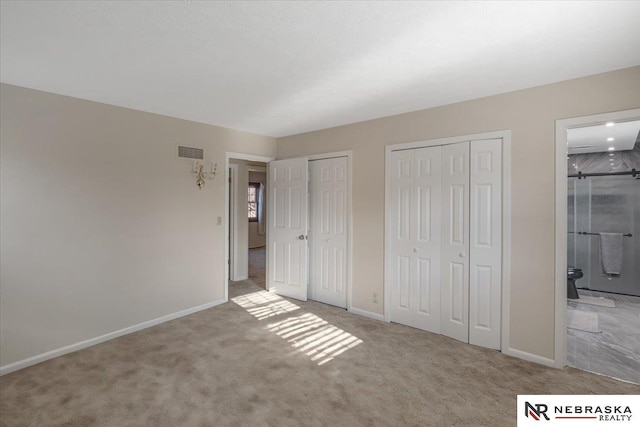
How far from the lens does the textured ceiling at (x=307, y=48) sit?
1.72m

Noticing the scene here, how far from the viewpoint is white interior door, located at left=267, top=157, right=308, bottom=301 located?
4.60 m

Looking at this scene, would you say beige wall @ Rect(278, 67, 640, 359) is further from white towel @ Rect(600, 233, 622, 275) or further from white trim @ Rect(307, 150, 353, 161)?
white towel @ Rect(600, 233, 622, 275)

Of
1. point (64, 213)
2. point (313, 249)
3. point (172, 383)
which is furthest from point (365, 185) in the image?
point (64, 213)

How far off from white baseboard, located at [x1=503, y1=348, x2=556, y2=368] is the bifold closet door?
2.29 feet

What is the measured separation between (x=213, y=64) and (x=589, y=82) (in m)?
3.01

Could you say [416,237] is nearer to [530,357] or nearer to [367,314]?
[367,314]

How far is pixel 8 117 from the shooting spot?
270 cm

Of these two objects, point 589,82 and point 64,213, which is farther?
point 64,213

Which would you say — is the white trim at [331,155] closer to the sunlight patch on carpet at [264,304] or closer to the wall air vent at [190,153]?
the wall air vent at [190,153]

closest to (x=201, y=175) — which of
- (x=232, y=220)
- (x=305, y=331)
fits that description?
(x=232, y=220)

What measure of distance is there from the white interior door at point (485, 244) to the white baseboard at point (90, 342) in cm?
330

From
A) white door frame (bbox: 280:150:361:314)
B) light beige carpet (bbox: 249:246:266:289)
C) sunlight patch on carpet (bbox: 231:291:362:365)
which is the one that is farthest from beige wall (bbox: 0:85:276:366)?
white door frame (bbox: 280:150:361:314)

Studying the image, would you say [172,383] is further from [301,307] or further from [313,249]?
[313,249]

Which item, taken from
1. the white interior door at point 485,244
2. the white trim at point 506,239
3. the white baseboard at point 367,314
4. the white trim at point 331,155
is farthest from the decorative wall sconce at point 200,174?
the white trim at point 506,239
